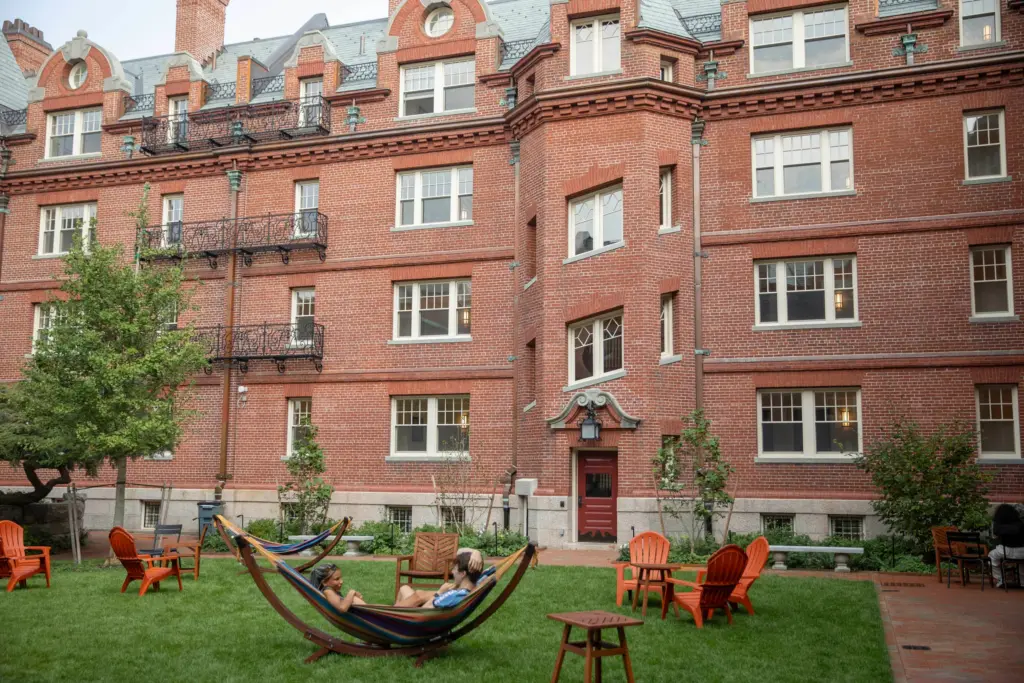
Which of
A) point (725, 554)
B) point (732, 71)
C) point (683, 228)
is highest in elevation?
point (732, 71)

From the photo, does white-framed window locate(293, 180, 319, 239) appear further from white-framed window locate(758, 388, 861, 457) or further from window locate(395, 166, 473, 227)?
white-framed window locate(758, 388, 861, 457)

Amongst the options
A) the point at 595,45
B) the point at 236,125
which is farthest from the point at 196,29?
the point at 595,45

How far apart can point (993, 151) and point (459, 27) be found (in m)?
13.7

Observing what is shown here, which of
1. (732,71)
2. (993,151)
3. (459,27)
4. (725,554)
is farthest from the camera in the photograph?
(459,27)

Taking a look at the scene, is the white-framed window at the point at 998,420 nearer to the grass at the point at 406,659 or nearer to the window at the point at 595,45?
the grass at the point at 406,659

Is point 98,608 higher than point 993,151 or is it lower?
lower

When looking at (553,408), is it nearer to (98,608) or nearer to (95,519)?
(98,608)

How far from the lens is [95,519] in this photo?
26.8m

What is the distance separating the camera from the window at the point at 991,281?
2127 cm

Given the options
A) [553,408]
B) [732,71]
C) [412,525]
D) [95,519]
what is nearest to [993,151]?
[732,71]

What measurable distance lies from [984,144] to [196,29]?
77.0 feet

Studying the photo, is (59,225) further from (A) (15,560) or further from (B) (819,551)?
(B) (819,551)

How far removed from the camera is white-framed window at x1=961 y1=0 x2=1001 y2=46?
21.9 metres

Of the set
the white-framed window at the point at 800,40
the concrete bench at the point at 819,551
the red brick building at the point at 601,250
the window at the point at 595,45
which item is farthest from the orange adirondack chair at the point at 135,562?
the white-framed window at the point at 800,40
